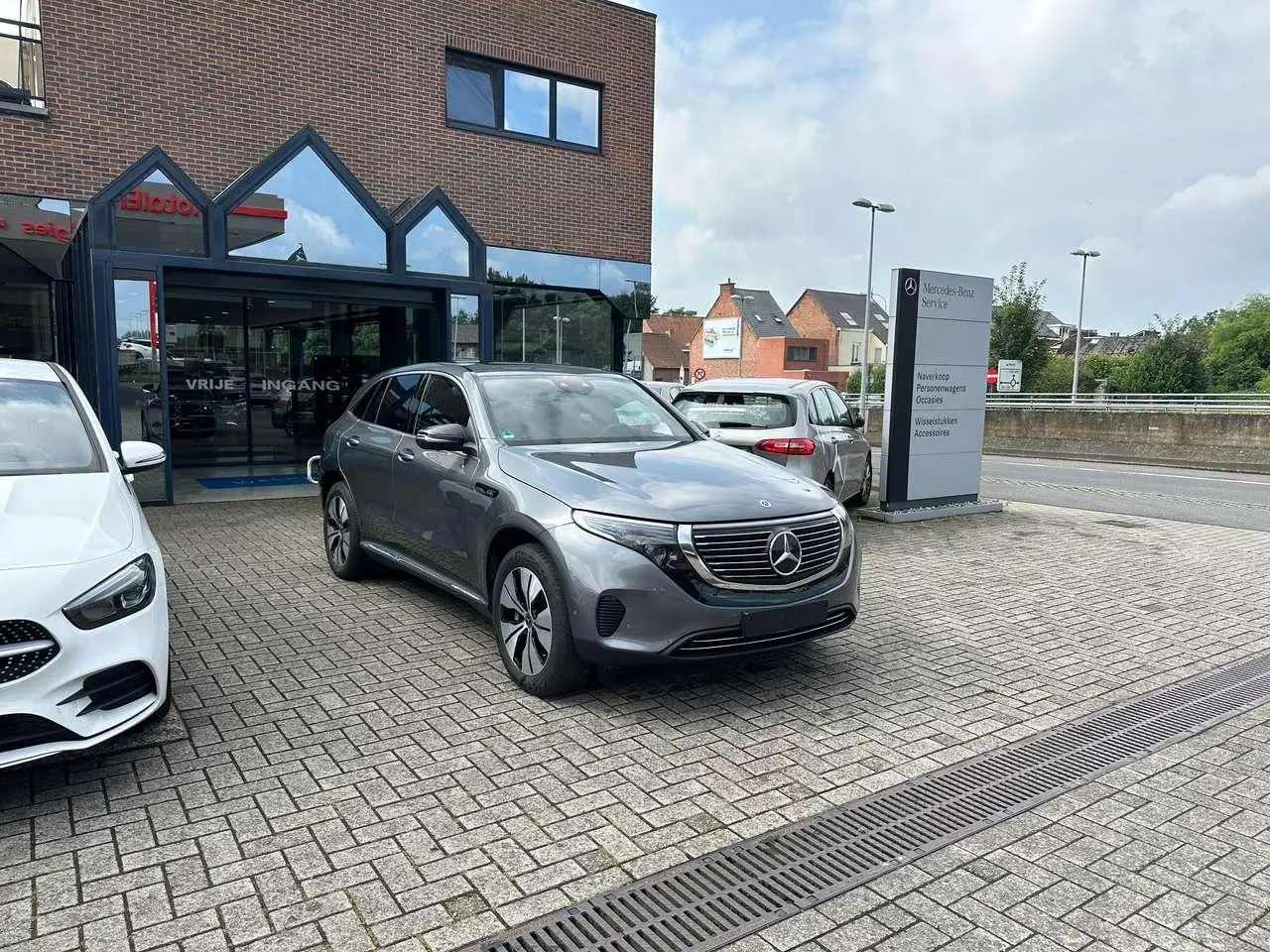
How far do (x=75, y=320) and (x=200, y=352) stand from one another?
11.2 feet

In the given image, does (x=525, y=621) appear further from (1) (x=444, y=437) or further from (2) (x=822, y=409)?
(2) (x=822, y=409)

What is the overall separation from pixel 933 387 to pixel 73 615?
9394mm

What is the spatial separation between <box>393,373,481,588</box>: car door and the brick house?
233 feet

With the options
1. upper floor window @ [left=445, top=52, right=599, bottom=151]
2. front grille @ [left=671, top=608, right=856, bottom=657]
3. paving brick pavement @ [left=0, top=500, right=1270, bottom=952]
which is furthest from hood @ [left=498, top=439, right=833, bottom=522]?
upper floor window @ [left=445, top=52, right=599, bottom=151]

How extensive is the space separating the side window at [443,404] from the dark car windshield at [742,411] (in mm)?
3479

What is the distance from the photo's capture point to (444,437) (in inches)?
201

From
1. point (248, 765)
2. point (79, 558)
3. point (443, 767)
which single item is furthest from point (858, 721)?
point (79, 558)

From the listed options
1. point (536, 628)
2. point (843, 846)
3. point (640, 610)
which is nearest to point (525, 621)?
point (536, 628)

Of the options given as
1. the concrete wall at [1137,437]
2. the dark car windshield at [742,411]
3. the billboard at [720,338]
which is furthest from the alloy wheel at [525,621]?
the billboard at [720,338]

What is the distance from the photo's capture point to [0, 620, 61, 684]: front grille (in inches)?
122

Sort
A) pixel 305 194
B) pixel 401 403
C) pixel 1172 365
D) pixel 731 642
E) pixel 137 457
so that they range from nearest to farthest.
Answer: pixel 731 642 < pixel 137 457 < pixel 401 403 < pixel 305 194 < pixel 1172 365

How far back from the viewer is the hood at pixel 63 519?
3.34 meters

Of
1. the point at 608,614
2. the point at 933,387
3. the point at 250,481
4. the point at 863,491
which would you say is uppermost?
the point at 933,387

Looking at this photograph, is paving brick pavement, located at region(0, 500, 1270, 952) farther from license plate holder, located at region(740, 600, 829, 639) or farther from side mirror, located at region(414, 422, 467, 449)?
side mirror, located at region(414, 422, 467, 449)
